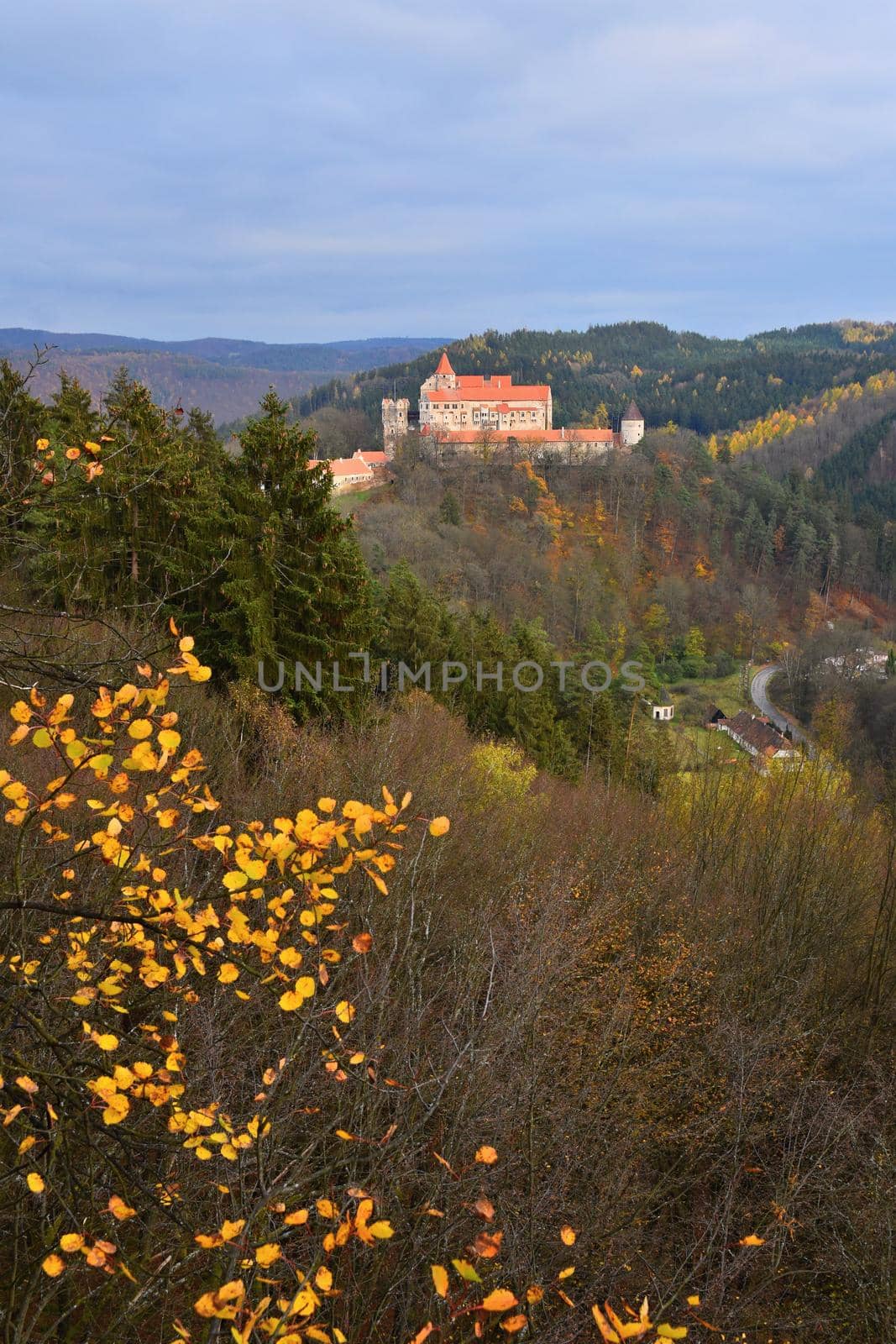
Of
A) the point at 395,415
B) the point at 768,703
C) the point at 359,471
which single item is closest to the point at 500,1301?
the point at 768,703

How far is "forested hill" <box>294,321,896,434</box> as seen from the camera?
120m

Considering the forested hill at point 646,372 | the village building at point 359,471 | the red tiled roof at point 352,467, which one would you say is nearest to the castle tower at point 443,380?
the forested hill at point 646,372

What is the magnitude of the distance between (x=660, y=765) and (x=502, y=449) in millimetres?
58757

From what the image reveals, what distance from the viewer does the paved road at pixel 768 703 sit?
50438 millimetres

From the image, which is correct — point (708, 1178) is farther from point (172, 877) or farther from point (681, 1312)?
point (172, 877)

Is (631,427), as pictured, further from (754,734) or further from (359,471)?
(754,734)

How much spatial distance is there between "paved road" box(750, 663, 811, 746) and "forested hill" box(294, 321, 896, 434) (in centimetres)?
5746

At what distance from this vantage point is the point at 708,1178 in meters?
7.63

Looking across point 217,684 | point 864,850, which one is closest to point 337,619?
point 217,684

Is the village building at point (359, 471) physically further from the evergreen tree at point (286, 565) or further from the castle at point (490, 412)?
the evergreen tree at point (286, 565)

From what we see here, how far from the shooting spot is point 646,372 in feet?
502

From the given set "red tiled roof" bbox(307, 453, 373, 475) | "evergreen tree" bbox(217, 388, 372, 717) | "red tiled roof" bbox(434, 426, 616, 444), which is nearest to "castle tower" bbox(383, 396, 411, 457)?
"red tiled roof" bbox(434, 426, 616, 444)

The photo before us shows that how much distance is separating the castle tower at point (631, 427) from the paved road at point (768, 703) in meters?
45.1

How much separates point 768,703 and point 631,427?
183 feet
